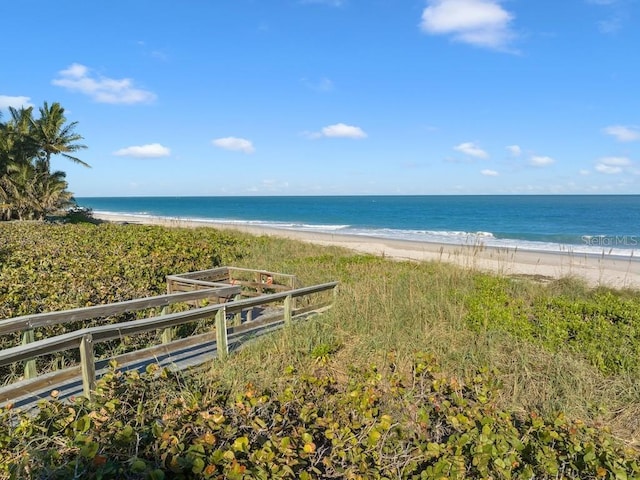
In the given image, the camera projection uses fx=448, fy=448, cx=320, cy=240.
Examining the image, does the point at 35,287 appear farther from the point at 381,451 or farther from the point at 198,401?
the point at 381,451

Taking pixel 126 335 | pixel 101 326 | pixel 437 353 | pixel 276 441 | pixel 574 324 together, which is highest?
pixel 101 326

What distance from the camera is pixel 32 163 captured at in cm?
2827

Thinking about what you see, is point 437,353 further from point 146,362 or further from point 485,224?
point 485,224

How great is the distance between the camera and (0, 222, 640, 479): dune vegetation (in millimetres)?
2326

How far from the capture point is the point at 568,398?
4438 mm

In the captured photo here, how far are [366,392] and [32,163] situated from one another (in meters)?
31.7

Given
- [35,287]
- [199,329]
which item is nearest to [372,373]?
[199,329]

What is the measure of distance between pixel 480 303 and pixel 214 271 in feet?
16.5

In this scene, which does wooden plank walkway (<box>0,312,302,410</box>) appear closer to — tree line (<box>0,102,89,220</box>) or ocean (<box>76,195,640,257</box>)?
ocean (<box>76,195,640,257</box>)

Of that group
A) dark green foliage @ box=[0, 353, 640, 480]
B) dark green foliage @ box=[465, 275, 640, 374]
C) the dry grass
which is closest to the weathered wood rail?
the dry grass

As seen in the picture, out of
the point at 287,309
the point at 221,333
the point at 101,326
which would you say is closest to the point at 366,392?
the point at 221,333

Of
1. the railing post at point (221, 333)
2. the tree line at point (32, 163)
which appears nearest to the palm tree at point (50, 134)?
the tree line at point (32, 163)

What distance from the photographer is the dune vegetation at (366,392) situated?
2326 mm

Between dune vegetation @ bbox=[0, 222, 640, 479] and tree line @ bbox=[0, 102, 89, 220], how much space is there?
62.2 ft
